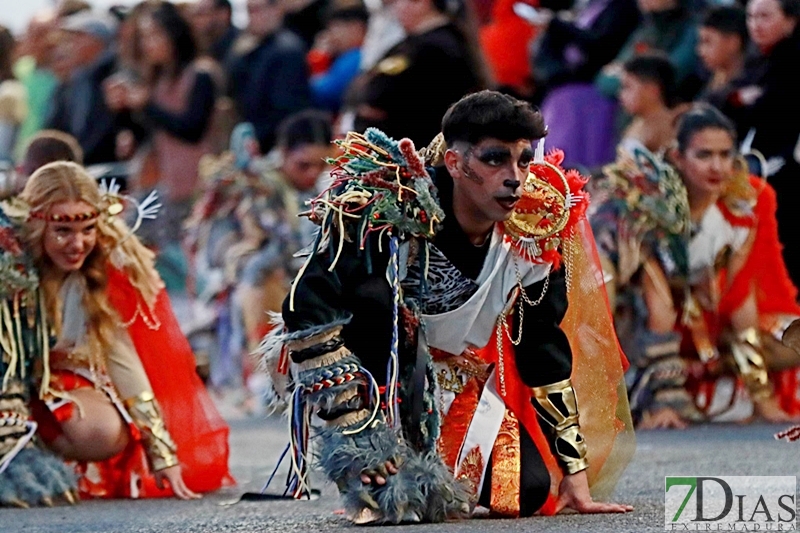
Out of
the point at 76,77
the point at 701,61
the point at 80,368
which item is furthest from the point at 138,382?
the point at 76,77

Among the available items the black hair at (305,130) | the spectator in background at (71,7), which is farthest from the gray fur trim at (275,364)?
the spectator in background at (71,7)

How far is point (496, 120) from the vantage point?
5.09 m

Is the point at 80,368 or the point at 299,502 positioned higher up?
the point at 80,368

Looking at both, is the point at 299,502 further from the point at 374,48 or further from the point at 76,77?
the point at 76,77

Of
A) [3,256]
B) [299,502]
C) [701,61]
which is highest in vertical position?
[701,61]

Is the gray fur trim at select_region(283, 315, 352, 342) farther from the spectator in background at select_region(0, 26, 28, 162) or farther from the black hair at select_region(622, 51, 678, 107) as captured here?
the spectator in background at select_region(0, 26, 28, 162)

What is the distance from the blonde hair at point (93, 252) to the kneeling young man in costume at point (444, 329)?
1.06 meters

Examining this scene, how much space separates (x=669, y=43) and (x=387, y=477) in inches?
208

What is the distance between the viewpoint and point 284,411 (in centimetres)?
540

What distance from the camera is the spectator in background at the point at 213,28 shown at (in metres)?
12.0

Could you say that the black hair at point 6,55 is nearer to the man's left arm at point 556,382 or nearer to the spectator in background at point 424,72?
the spectator in background at point 424,72

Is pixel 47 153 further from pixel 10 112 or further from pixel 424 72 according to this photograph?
pixel 10 112

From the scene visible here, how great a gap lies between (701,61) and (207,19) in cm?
380

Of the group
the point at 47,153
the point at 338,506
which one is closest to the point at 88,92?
the point at 47,153
